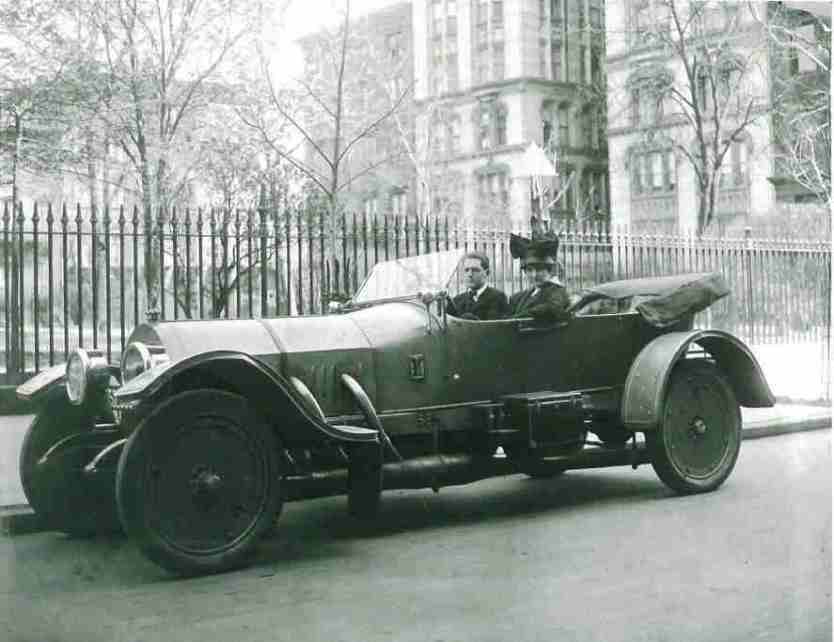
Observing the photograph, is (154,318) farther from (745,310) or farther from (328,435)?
(745,310)

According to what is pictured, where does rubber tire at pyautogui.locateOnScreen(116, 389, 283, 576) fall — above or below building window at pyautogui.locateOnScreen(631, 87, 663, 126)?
below

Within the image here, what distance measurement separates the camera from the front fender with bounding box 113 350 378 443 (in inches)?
164

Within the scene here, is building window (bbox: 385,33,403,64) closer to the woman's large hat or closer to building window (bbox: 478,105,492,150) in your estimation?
building window (bbox: 478,105,492,150)

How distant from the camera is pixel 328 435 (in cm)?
447

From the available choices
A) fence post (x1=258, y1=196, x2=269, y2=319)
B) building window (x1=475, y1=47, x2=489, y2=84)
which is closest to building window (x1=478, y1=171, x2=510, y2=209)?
fence post (x1=258, y1=196, x2=269, y2=319)

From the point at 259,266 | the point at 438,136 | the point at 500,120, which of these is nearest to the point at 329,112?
the point at 438,136

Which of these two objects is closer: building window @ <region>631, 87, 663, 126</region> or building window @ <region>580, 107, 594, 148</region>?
building window @ <region>580, 107, 594, 148</region>

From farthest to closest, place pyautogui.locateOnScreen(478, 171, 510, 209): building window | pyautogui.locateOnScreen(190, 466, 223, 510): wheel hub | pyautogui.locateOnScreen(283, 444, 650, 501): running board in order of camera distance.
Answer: pyautogui.locateOnScreen(478, 171, 510, 209): building window
pyautogui.locateOnScreen(283, 444, 650, 501): running board
pyautogui.locateOnScreen(190, 466, 223, 510): wheel hub

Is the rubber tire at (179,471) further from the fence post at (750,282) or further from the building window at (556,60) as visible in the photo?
the fence post at (750,282)

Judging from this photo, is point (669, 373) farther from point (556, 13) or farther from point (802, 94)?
point (802, 94)

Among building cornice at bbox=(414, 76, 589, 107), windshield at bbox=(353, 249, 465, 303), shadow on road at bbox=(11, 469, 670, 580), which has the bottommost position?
shadow on road at bbox=(11, 469, 670, 580)

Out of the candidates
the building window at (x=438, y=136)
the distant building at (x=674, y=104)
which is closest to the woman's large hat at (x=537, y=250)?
the distant building at (x=674, y=104)

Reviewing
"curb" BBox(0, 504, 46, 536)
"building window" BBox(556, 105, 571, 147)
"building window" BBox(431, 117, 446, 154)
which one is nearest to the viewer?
"curb" BBox(0, 504, 46, 536)

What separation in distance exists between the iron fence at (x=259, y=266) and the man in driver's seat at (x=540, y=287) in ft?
8.29
